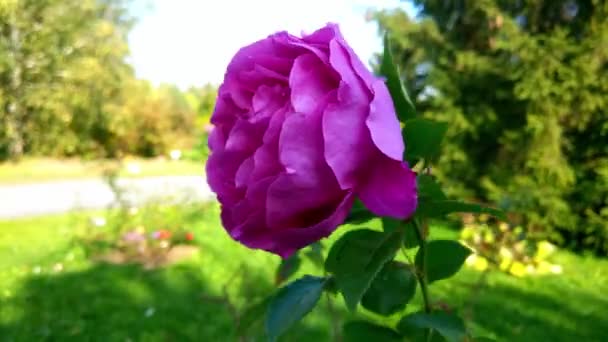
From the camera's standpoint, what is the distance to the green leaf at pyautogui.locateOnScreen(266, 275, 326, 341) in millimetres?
405

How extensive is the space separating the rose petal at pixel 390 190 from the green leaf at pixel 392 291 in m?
0.17

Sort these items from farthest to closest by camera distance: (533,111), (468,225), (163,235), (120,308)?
1. (533,111)
2. (163,235)
3. (120,308)
4. (468,225)

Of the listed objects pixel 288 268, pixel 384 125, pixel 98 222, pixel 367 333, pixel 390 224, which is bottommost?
pixel 98 222

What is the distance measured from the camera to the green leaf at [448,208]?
1.19 feet

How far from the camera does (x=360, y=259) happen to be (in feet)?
1.24

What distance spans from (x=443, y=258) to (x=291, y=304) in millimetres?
143

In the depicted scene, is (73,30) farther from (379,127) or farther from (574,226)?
(379,127)

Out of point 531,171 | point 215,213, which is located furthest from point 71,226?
point 531,171

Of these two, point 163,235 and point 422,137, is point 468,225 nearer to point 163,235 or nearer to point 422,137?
point 422,137

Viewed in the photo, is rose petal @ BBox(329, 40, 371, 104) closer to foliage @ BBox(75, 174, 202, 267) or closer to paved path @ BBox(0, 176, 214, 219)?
foliage @ BBox(75, 174, 202, 267)

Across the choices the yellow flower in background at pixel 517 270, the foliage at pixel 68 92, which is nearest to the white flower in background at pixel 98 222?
the yellow flower in background at pixel 517 270

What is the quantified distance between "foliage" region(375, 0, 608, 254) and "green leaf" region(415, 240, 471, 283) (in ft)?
12.8

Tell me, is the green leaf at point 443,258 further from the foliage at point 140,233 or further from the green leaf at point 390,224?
the foliage at point 140,233

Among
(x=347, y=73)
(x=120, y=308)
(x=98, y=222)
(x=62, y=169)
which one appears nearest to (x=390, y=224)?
(x=347, y=73)
